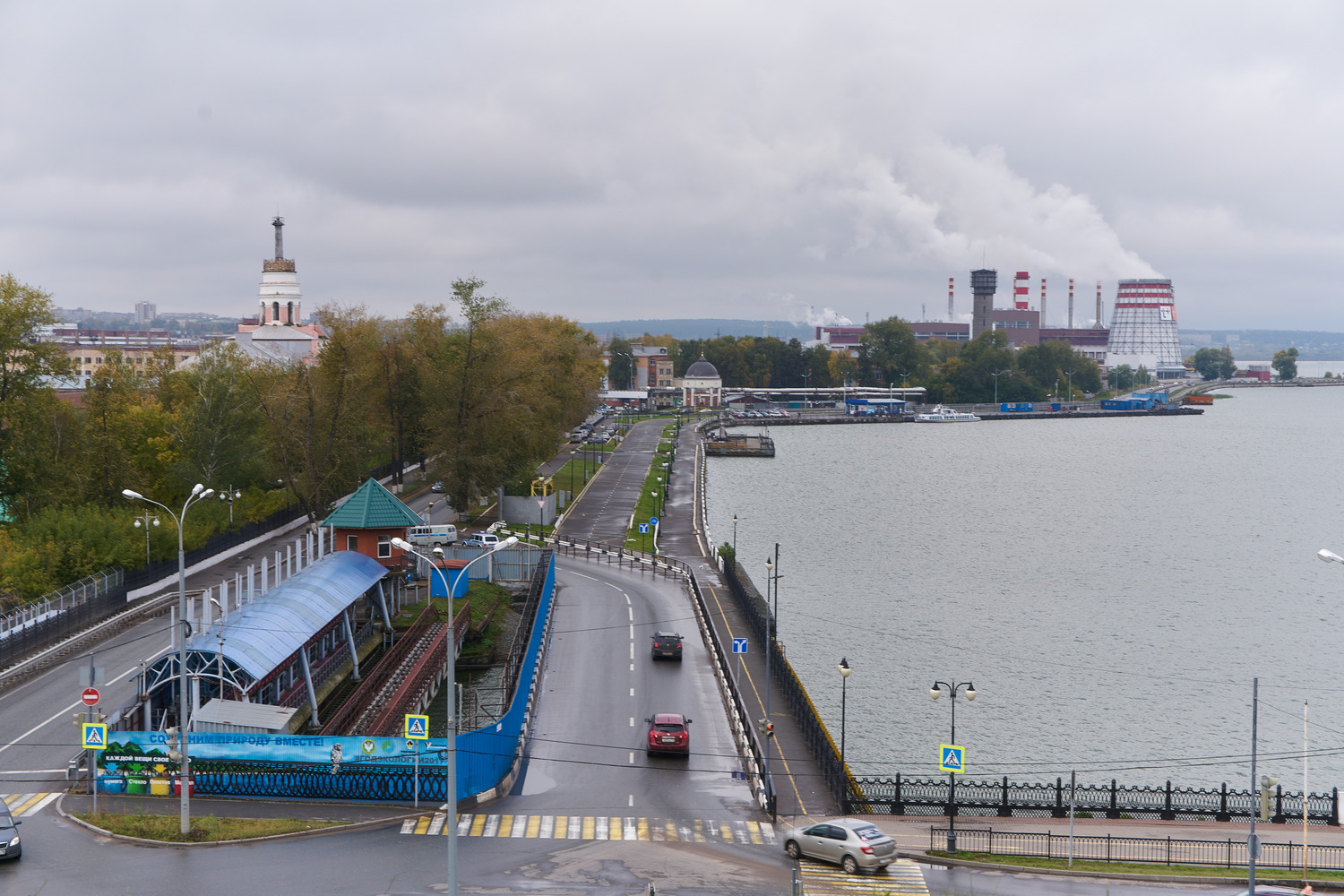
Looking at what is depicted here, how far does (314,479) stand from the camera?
70.1 m

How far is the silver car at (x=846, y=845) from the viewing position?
25766 mm

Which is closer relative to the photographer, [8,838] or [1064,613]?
[8,838]

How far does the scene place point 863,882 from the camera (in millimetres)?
25344

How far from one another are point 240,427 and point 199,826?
49.0 m

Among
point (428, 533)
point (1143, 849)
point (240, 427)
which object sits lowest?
point (1143, 849)

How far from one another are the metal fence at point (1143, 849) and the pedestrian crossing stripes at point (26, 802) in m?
21.9

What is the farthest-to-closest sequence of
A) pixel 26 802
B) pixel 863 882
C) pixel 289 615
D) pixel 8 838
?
pixel 289 615 → pixel 26 802 → pixel 863 882 → pixel 8 838

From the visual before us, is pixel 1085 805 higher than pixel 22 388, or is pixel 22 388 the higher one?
pixel 22 388

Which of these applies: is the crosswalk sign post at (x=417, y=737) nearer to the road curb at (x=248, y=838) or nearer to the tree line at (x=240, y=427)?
the road curb at (x=248, y=838)

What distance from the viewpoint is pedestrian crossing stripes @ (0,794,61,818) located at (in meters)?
27.7

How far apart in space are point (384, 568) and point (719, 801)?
24.8 metres

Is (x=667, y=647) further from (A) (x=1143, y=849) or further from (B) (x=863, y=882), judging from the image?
(B) (x=863, y=882)

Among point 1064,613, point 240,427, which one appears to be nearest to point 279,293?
point 240,427

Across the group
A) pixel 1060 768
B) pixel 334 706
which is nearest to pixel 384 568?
pixel 334 706
